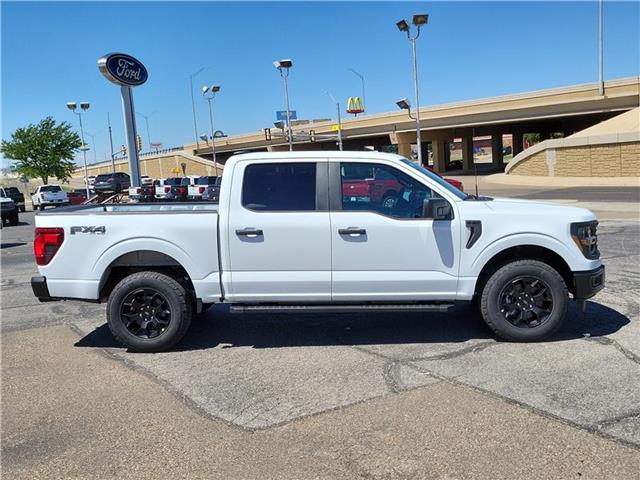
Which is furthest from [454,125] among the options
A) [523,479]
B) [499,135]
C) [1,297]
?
[523,479]

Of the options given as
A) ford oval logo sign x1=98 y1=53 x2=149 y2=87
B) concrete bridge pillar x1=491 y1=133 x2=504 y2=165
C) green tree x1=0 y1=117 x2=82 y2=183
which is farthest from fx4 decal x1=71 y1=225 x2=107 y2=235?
concrete bridge pillar x1=491 y1=133 x2=504 y2=165

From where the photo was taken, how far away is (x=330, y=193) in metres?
5.42

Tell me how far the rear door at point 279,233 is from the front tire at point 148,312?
528 millimetres

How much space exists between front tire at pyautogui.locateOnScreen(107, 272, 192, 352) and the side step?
0.54 metres

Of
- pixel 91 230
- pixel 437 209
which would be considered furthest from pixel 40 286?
pixel 437 209

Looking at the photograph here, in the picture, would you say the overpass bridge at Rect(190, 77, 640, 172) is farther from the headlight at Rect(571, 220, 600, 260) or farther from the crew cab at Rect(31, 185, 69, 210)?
the headlight at Rect(571, 220, 600, 260)

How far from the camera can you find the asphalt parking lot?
13.3 feet

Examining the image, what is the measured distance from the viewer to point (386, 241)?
532 centimetres

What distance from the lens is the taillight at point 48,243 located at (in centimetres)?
559

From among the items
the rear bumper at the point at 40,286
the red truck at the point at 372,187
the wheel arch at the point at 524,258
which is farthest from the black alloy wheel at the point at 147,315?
the wheel arch at the point at 524,258

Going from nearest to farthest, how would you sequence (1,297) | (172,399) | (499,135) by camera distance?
1. (172,399)
2. (1,297)
3. (499,135)

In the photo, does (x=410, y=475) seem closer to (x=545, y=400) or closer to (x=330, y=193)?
(x=545, y=400)

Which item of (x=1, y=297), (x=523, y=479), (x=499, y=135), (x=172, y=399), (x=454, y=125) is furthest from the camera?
(x=499, y=135)

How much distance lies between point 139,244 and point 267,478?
9.62ft
